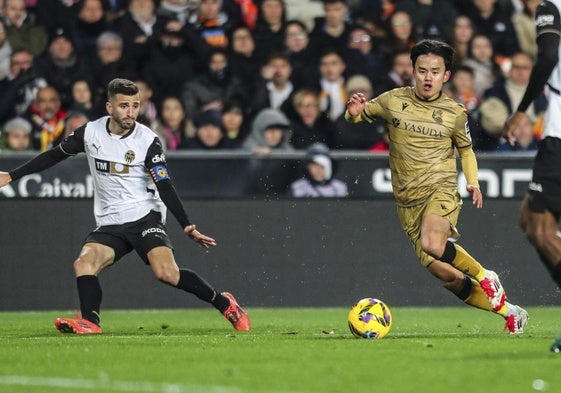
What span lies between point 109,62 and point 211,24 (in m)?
1.38

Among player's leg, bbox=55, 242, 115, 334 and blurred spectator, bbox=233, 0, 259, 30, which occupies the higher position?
blurred spectator, bbox=233, 0, 259, 30

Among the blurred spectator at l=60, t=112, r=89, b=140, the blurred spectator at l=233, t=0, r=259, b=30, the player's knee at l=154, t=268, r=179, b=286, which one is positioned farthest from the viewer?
the blurred spectator at l=233, t=0, r=259, b=30

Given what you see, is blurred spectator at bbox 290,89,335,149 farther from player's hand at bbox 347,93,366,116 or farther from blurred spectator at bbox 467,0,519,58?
player's hand at bbox 347,93,366,116

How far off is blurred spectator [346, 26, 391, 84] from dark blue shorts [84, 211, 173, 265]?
586 centimetres

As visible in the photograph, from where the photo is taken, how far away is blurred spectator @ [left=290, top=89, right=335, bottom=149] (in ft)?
52.1

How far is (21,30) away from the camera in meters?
16.7

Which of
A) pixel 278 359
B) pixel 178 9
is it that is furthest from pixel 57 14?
pixel 278 359

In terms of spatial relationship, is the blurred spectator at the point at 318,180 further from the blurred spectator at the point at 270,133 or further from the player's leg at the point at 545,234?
the player's leg at the point at 545,234

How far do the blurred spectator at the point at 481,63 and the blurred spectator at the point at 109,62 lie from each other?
4.18 meters

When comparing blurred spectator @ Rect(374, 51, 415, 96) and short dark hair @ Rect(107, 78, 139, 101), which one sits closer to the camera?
short dark hair @ Rect(107, 78, 139, 101)

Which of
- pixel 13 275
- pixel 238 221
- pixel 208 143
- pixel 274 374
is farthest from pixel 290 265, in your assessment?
pixel 274 374

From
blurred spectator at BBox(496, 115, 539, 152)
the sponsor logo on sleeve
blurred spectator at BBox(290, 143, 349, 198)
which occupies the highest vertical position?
the sponsor logo on sleeve

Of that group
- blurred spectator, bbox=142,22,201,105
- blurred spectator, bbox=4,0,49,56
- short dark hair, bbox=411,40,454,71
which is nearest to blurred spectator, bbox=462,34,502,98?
blurred spectator, bbox=142,22,201,105

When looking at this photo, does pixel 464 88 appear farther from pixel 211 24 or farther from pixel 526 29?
pixel 211 24
